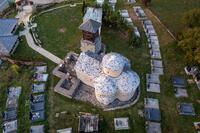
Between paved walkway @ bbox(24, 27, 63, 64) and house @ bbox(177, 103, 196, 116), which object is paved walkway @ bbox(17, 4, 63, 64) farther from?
house @ bbox(177, 103, 196, 116)

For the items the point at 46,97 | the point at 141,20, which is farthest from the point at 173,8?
the point at 46,97

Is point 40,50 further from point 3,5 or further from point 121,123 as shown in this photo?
point 121,123

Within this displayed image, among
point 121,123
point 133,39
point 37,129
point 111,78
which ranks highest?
point 133,39

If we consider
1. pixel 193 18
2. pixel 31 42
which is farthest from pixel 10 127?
pixel 193 18

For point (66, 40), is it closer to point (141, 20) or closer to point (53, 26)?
point (53, 26)

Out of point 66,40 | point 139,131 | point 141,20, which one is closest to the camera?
point 139,131

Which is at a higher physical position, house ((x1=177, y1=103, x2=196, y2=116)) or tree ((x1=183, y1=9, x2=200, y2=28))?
tree ((x1=183, y1=9, x2=200, y2=28))

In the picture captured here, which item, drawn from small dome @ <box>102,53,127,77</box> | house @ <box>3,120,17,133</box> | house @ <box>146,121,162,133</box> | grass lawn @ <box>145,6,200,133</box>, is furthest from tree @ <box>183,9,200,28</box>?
house @ <box>3,120,17,133</box>
